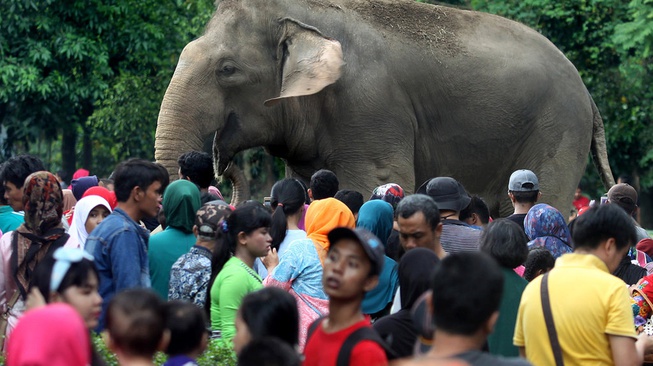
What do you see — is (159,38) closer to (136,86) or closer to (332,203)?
(136,86)

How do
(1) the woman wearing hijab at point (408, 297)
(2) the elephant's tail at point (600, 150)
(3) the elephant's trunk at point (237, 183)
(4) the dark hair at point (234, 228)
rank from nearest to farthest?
(1) the woman wearing hijab at point (408, 297) < (4) the dark hair at point (234, 228) < (3) the elephant's trunk at point (237, 183) < (2) the elephant's tail at point (600, 150)

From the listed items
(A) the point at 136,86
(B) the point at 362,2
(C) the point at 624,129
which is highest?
(B) the point at 362,2

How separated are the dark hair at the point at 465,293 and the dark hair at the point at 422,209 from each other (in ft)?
6.76

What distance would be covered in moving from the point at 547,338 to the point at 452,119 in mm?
6849

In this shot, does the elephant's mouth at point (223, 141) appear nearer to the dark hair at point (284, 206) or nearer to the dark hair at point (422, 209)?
the dark hair at point (284, 206)

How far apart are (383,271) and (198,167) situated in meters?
1.99

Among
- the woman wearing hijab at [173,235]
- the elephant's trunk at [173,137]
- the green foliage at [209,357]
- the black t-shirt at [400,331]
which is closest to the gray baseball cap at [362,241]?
the black t-shirt at [400,331]

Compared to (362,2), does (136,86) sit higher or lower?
lower

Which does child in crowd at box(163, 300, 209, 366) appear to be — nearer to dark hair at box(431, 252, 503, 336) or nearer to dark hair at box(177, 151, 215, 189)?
dark hair at box(431, 252, 503, 336)

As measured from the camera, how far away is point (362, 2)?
37.8ft

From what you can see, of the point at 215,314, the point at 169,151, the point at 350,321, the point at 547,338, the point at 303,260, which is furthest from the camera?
the point at 169,151

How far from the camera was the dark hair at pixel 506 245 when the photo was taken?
5957mm

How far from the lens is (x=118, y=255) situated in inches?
241

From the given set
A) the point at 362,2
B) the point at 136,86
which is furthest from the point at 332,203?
the point at 136,86
